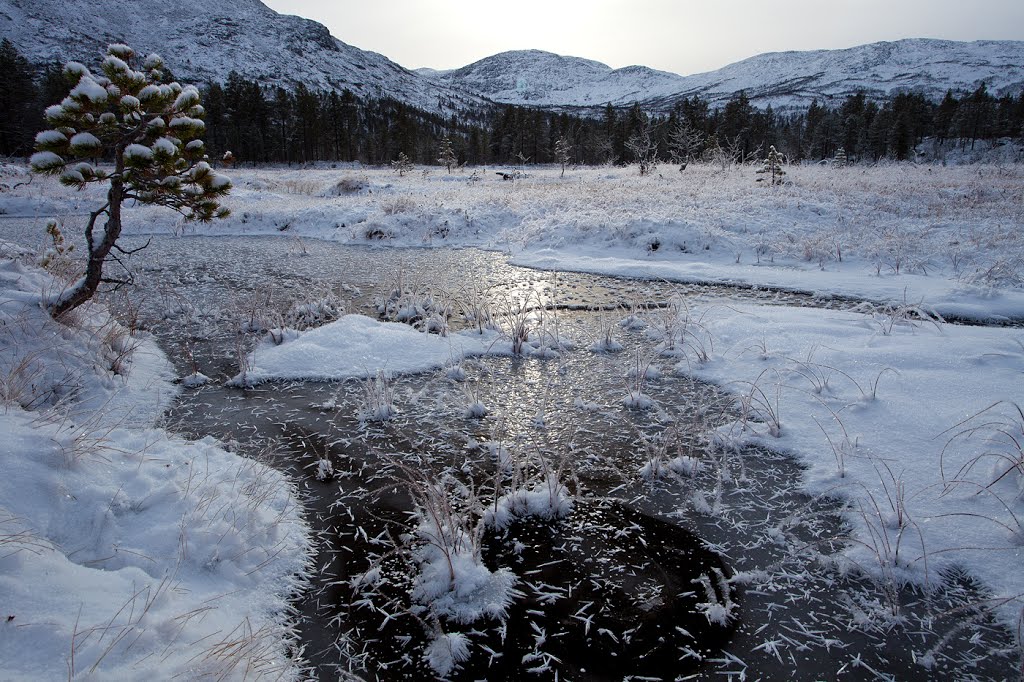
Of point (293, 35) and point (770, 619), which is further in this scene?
point (293, 35)

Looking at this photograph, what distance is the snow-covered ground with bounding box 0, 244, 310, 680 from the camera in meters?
2.07

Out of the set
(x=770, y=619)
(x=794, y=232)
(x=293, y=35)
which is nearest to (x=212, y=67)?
(x=293, y=35)

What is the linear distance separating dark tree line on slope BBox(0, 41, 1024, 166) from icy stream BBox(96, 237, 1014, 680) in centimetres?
4590

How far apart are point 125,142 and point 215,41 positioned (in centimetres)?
15604

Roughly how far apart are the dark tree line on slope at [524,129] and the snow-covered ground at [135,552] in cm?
4844

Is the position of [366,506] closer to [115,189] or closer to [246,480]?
[246,480]

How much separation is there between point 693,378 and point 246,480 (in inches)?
193

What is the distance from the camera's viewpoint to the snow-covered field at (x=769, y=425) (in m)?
2.67

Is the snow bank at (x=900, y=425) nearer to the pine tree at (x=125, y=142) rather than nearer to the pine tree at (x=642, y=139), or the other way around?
the pine tree at (x=125, y=142)

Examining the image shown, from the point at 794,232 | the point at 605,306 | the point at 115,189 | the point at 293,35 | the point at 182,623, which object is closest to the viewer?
the point at 182,623

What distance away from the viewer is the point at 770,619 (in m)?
2.78

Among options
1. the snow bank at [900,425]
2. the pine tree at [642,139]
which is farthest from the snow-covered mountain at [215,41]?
the snow bank at [900,425]

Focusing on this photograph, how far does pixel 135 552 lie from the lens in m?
2.80

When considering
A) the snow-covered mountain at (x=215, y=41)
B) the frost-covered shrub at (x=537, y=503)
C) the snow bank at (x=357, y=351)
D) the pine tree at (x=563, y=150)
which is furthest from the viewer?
the snow-covered mountain at (x=215, y=41)
